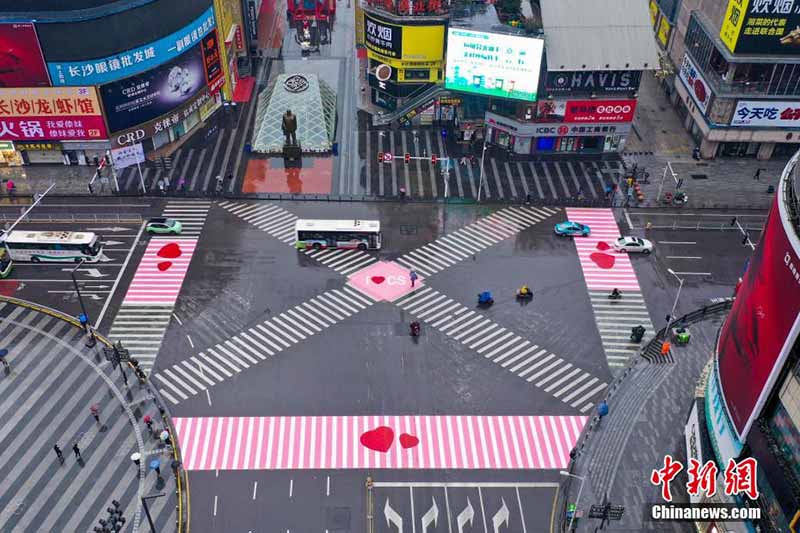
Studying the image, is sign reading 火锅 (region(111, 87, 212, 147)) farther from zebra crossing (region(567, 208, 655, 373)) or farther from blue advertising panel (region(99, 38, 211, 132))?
zebra crossing (region(567, 208, 655, 373))

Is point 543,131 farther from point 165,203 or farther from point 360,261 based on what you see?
point 165,203

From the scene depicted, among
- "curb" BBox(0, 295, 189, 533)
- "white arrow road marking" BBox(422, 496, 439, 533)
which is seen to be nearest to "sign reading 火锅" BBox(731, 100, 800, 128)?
"white arrow road marking" BBox(422, 496, 439, 533)

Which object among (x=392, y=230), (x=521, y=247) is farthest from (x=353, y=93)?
(x=521, y=247)

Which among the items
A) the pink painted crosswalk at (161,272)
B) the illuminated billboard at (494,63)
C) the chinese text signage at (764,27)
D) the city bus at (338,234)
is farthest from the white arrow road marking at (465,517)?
the chinese text signage at (764,27)

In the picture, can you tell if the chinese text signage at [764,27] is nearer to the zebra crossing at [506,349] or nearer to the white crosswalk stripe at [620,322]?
the white crosswalk stripe at [620,322]

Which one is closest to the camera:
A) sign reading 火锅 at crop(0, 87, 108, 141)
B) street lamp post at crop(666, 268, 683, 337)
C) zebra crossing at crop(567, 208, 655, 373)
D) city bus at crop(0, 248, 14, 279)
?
zebra crossing at crop(567, 208, 655, 373)

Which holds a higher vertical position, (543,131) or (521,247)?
(543,131)
